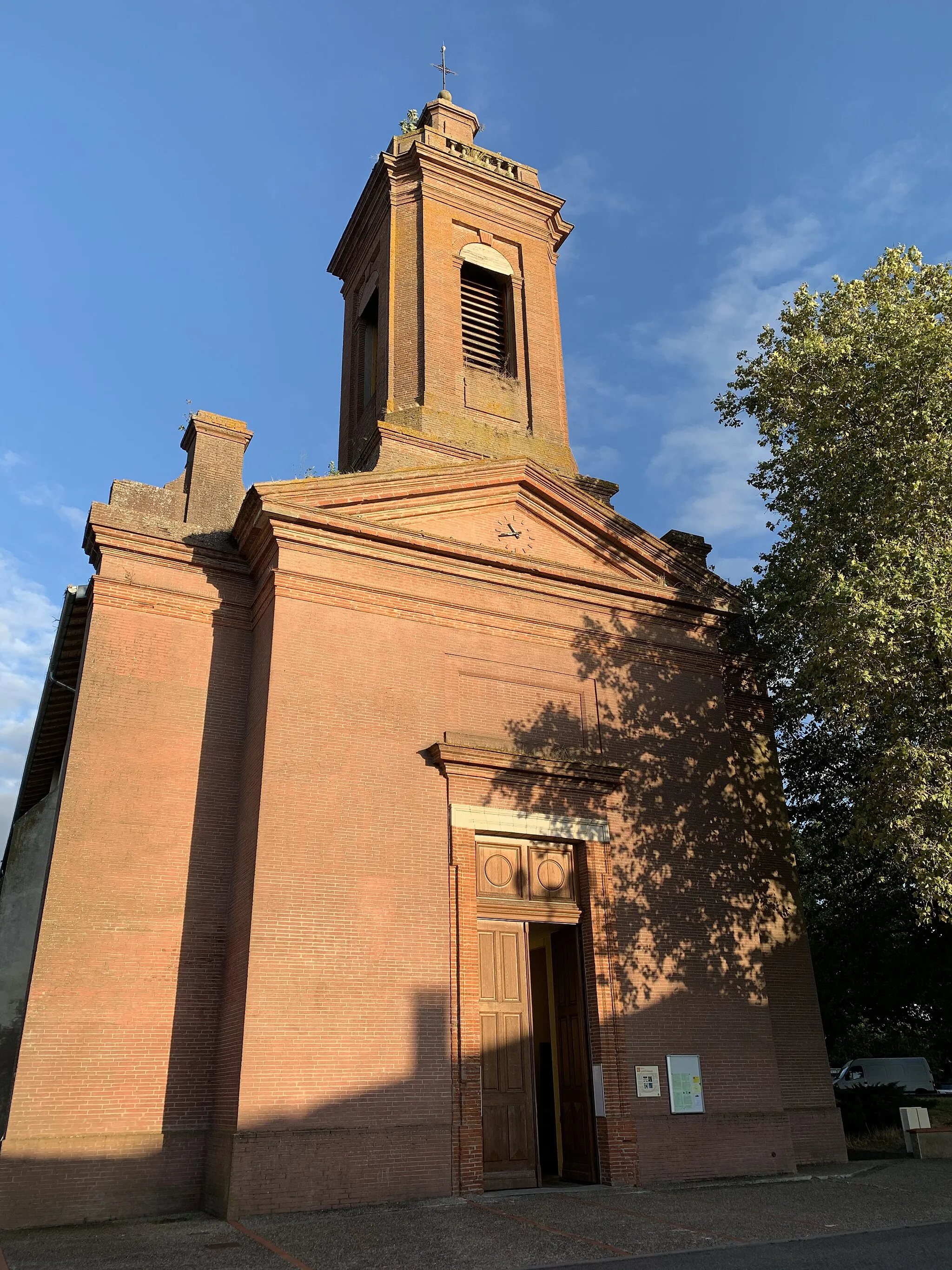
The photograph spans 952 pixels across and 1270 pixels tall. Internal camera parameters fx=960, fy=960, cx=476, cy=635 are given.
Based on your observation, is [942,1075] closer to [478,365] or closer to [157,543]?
[478,365]

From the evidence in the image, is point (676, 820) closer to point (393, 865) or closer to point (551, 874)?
point (551, 874)

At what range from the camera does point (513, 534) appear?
1556 centimetres

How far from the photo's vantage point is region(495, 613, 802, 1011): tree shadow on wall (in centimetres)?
1346

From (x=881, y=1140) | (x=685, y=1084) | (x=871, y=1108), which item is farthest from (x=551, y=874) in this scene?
(x=871, y=1108)

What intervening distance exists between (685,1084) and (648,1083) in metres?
0.59

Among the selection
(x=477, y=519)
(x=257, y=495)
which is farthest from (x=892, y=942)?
(x=257, y=495)

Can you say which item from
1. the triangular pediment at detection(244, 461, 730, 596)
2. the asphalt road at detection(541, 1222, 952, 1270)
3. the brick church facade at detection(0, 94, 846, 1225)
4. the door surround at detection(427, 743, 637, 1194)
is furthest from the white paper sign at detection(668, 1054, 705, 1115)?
the triangular pediment at detection(244, 461, 730, 596)

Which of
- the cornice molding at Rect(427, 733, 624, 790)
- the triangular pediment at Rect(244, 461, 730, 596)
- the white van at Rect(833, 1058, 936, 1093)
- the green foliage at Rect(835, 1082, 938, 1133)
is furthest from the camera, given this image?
the white van at Rect(833, 1058, 936, 1093)

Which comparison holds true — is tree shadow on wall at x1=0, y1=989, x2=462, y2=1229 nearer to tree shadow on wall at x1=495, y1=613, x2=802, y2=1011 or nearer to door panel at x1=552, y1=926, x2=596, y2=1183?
door panel at x1=552, y1=926, x2=596, y2=1183

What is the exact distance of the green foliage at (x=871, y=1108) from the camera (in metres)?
17.5

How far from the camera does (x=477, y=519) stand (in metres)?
15.4

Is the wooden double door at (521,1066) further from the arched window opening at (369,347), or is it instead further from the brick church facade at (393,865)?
the arched window opening at (369,347)

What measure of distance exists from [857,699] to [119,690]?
9448mm

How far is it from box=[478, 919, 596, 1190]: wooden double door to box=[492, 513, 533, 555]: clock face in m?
5.91
